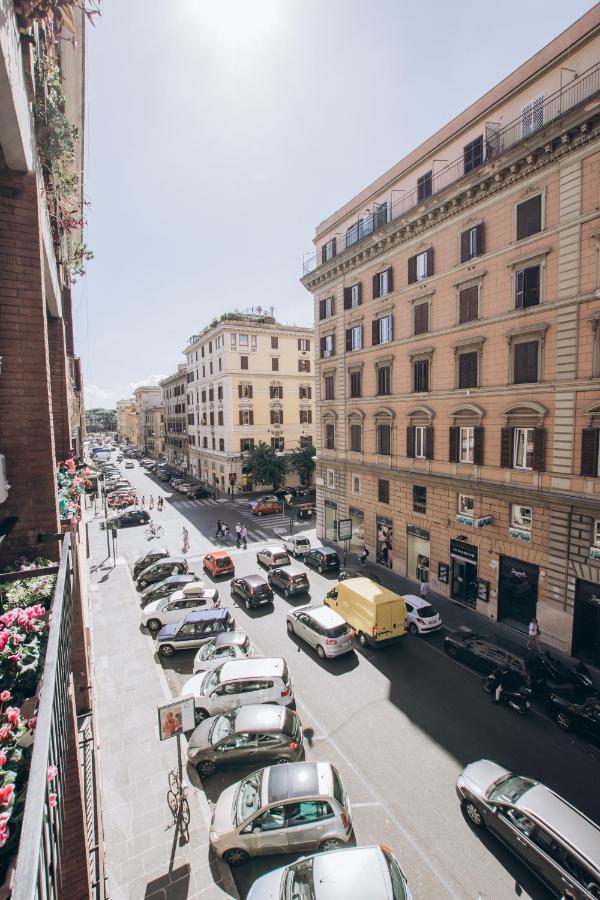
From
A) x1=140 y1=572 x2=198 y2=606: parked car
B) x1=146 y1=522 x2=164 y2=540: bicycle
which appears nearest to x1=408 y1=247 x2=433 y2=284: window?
x1=140 y1=572 x2=198 y2=606: parked car

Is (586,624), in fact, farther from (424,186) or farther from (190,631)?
(424,186)

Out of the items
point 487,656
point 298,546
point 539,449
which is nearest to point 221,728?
point 487,656

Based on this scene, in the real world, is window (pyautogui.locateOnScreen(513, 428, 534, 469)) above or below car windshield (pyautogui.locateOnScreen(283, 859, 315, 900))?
above

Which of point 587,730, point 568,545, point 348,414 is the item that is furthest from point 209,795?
point 348,414

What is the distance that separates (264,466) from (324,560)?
20497 millimetres

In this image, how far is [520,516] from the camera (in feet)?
55.3

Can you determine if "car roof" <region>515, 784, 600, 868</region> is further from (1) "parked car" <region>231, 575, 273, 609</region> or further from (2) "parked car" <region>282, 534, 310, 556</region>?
A: (2) "parked car" <region>282, 534, 310, 556</region>

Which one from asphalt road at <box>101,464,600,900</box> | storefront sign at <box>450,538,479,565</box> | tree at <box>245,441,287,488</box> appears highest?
tree at <box>245,441,287,488</box>

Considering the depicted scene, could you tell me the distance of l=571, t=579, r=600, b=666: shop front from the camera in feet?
48.7

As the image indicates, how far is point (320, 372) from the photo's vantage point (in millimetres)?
29234

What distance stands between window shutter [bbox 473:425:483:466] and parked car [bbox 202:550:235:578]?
1362 centimetres

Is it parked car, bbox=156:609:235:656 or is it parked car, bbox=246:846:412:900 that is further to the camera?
parked car, bbox=156:609:235:656

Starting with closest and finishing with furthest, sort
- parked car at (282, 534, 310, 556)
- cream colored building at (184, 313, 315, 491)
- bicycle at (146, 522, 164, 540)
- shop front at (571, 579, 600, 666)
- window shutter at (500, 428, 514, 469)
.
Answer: shop front at (571, 579, 600, 666) → window shutter at (500, 428, 514, 469) → parked car at (282, 534, 310, 556) → bicycle at (146, 522, 164, 540) → cream colored building at (184, 313, 315, 491)

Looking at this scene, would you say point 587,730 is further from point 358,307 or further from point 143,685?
point 358,307
